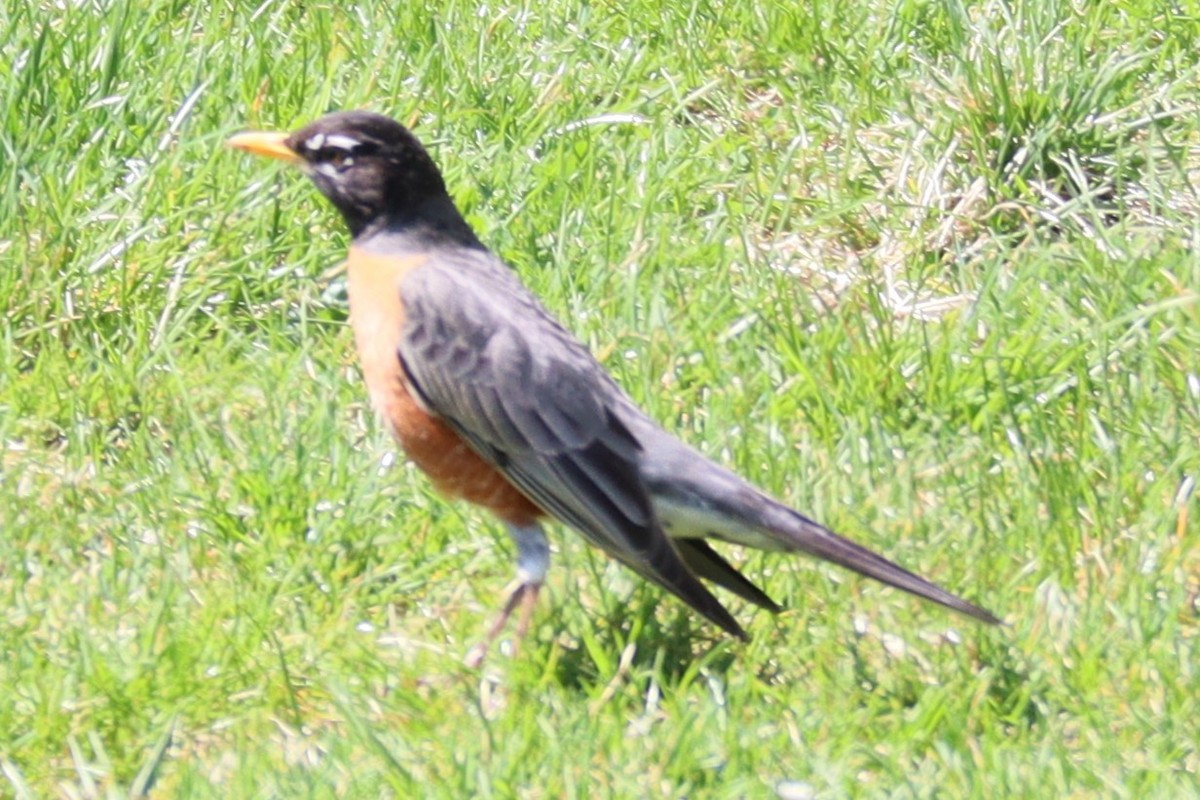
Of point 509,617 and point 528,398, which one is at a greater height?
point 528,398

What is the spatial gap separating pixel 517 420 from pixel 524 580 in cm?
33

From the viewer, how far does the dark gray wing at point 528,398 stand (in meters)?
4.23

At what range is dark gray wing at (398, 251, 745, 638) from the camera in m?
4.23

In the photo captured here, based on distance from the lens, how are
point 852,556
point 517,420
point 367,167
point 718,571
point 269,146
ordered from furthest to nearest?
point 269,146 → point 367,167 → point 517,420 → point 718,571 → point 852,556

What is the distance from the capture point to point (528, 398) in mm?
4379

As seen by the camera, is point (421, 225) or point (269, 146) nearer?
point (421, 225)

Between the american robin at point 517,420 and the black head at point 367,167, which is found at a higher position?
the black head at point 367,167

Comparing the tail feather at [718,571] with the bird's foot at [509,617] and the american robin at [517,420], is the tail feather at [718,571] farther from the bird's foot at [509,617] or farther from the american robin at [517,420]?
the bird's foot at [509,617]

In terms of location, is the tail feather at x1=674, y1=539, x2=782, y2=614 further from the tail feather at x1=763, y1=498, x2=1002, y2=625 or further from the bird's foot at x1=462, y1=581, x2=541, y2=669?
the bird's foot at x1=462, y1=581, x2=541, y2=669

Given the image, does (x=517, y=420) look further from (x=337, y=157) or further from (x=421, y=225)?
(x=337, y=157)

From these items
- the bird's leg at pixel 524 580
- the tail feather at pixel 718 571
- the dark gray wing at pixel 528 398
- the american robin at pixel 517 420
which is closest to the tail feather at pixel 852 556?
the american robin at pixel 517 420

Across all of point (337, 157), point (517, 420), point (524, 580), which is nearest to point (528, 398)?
point (517, 420)

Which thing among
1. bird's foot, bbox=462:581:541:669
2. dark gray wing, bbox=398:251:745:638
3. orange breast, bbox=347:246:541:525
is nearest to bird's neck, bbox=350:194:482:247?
dark gray wing, bbox=398:251:745:638

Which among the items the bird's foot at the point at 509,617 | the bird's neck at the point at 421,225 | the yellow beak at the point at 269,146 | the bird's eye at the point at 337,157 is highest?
the bird's eye at the point at 337,157
